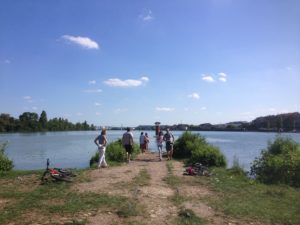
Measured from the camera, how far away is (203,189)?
39.8 feet

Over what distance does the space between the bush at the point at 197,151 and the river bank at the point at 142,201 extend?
582cm

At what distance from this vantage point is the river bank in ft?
26.9

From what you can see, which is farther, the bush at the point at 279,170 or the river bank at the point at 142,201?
Answer: the bush at the point at 279,170

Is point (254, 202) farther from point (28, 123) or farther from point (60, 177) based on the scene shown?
point (28, 123)

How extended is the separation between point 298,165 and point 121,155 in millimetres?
9908

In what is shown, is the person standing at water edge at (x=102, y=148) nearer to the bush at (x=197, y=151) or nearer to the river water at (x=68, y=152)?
the bush at (x=197, y=151)

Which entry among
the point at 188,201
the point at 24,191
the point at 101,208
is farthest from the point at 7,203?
the point at 188,201

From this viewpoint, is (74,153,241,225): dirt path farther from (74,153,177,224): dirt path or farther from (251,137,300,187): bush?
(251,137,300,187): bush

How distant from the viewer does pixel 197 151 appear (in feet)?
69.4

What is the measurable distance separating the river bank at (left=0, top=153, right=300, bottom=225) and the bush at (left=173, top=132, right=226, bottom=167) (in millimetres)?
5824

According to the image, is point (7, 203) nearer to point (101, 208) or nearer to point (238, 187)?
point (101, 208)

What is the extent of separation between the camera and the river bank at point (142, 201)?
8.20 metres

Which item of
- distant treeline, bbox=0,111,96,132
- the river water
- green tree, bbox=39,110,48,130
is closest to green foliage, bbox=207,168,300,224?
the river water

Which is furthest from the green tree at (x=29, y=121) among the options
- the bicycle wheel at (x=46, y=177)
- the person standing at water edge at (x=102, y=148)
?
the bicycle wheel at (x=46, y=177)
